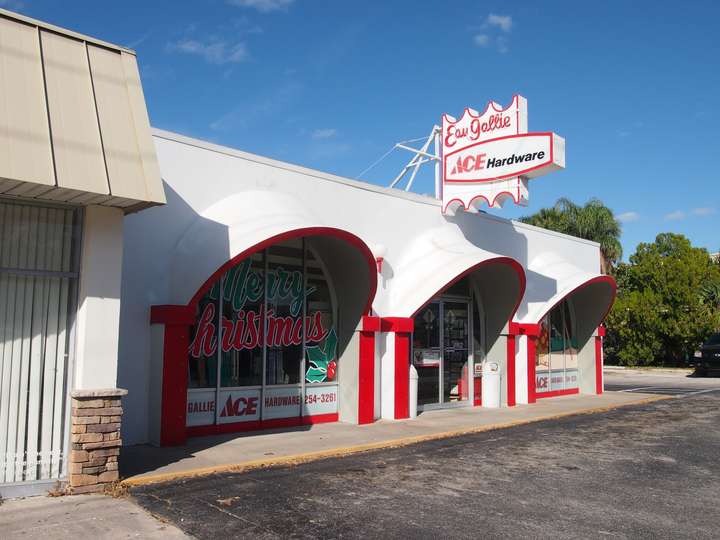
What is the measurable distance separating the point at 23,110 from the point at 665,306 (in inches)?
1347

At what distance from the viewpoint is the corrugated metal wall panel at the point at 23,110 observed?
6.39m

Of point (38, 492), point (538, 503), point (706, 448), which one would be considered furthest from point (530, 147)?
point (38, 492)

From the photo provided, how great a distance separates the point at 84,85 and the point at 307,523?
213 inches

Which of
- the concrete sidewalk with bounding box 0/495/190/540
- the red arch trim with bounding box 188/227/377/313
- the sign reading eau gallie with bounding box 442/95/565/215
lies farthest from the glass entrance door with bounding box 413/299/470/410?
the concrete sidewalk with bounding box 0/495/190/540

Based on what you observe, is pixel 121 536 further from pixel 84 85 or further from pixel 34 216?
pixel 84 85

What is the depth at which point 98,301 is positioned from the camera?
7.38m

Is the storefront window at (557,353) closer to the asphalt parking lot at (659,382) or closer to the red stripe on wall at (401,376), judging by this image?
the asphalt parking lot at (659,382)

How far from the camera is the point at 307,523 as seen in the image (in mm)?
6191

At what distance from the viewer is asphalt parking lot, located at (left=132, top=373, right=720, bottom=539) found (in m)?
6.15

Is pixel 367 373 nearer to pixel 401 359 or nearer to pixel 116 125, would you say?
pixel 401 359

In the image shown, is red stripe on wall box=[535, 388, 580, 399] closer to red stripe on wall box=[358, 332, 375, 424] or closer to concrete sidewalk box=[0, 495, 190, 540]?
red stripe on wall box=[358, 332, 375, 424]

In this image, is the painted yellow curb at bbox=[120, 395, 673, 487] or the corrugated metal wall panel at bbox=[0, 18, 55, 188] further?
the painted yellow curb at bbox=[120, 395, 673, 487]

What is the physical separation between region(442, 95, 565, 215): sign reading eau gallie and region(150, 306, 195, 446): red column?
765cm

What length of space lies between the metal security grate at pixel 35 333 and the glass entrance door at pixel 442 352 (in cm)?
888
